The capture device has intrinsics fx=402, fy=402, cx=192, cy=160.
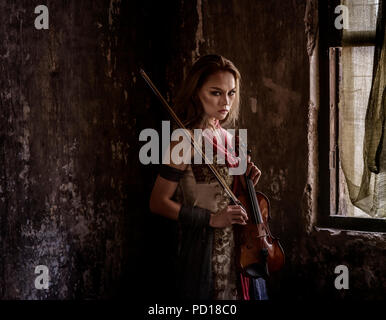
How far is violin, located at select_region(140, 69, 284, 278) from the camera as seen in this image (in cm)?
160

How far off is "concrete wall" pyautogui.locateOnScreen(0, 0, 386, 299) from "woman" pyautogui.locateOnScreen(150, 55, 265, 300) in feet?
2.59

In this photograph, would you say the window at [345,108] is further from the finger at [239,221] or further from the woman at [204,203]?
the finger at [239,221]

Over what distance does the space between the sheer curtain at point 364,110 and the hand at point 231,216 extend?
1037mm

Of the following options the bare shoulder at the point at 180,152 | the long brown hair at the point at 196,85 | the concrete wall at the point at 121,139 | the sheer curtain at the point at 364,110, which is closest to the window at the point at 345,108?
the sheer curtain at the point at 364,110

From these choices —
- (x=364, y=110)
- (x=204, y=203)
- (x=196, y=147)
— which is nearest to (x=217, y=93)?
(x=196, y=147)

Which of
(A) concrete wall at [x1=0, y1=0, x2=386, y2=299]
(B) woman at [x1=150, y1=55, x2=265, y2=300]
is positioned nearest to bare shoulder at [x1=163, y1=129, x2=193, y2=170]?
(B) woman at [x1=150, y1=55, x2=265, y2=300]

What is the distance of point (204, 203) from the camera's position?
1731mm

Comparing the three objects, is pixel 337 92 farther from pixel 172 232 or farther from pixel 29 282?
pixel 29 282

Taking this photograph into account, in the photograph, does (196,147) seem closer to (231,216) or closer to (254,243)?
(231,216)

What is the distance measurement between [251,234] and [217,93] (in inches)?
24.7

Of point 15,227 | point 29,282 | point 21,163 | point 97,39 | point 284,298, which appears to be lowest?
point 284,298

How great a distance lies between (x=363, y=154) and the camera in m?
2.32

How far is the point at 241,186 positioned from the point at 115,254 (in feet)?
3.82
